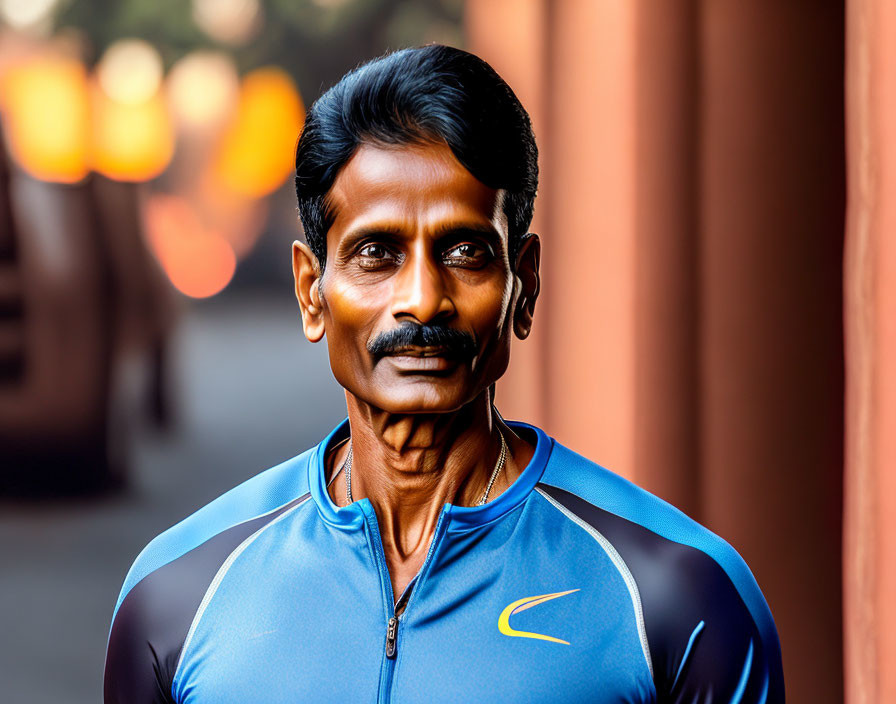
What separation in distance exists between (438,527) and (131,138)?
7489mm

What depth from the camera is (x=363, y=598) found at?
55.7 inches

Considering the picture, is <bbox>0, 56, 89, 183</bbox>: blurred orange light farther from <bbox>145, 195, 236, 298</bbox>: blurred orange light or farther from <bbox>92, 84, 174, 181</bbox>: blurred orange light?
<bbox>145, 195, 236, 298</bbox>: blurred orange light

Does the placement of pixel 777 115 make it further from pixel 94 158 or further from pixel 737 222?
pixel 94 158

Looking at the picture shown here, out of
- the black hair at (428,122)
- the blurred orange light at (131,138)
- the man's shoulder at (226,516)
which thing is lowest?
the man's shoulder at (226,516)

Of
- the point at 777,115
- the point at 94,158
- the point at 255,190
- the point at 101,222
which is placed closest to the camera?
the point at 777,115

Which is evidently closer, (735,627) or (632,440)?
(735,627)

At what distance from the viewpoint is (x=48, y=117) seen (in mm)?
7750

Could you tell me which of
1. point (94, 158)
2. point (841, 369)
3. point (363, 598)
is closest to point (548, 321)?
point (841, 369)

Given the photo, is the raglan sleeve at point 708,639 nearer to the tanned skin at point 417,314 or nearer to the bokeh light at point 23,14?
the tanned skin at point 417,314

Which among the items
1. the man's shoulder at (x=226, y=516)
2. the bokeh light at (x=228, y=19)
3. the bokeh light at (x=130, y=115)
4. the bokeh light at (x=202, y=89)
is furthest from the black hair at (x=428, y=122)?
the bokeh light at (x=228, y=19)

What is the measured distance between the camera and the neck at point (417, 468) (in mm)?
1436

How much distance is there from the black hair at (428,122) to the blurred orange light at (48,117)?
6.25 meters

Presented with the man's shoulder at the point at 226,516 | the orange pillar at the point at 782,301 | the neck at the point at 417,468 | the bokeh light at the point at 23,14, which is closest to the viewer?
the neck at the point at 417,468

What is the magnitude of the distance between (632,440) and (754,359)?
360 mm
